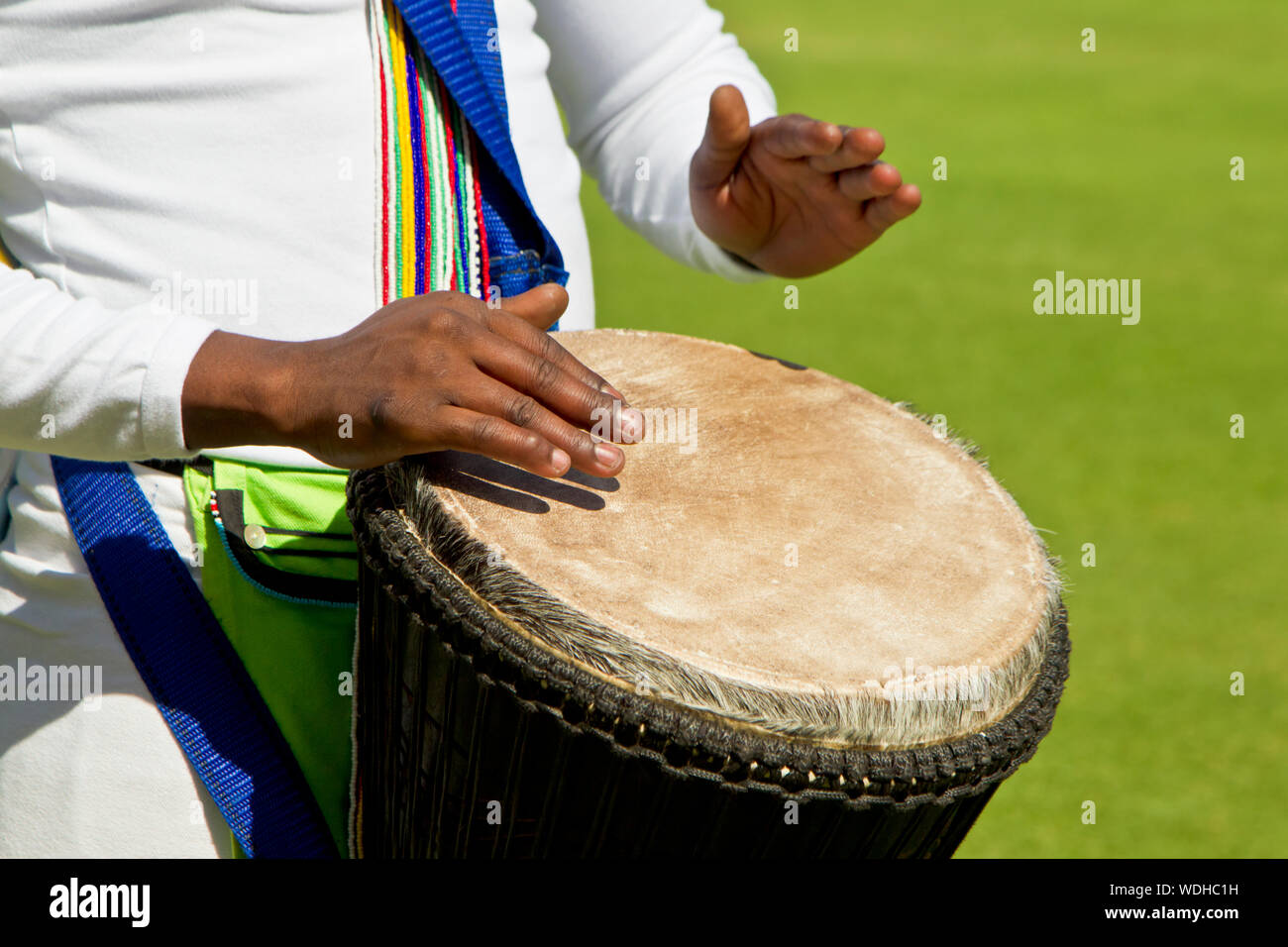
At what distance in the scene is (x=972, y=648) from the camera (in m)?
0.97

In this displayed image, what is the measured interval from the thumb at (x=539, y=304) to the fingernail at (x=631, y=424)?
121 millimetres

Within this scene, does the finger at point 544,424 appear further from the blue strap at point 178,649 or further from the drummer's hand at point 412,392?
the blue strap at point 178,649

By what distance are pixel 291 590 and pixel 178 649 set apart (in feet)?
0.35

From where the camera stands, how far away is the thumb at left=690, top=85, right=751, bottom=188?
4.20 ft

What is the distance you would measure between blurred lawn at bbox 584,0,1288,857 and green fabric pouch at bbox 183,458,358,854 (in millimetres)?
665

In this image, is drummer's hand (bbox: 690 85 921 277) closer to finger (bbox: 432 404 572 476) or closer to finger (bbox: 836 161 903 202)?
finger (bbox: 836 161 903 202)

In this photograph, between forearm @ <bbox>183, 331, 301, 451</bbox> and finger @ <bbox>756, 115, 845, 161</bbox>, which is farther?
finger @ <bbox>756, 115, 845, 161</bbox>

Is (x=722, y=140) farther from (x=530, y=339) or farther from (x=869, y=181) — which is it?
(x=530, y=339)

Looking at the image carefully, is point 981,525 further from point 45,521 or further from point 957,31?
point 957,31

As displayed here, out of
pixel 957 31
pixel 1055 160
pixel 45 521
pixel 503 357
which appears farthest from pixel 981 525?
pixel 957 31

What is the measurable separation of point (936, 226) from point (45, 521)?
522 centimetres

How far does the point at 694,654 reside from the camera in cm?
91

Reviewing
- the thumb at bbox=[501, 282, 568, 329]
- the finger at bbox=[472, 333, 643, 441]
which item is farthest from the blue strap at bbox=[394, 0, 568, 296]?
the finger at bbox=[472, 333, 643, 441]
